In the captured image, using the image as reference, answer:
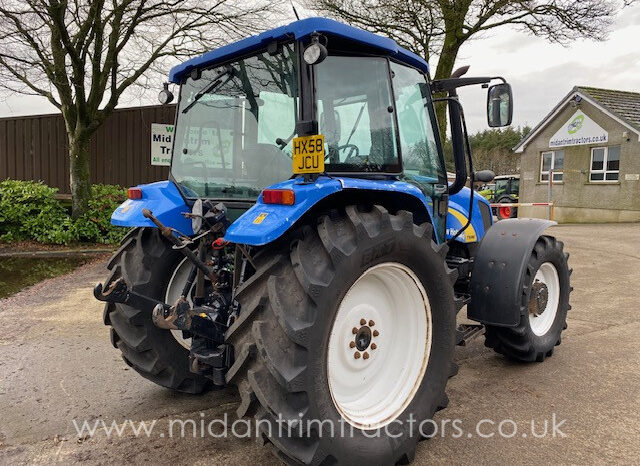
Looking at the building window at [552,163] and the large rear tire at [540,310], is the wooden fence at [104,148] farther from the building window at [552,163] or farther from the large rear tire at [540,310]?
the building window at [552,163]

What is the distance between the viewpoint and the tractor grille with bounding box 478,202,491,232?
13.6ft

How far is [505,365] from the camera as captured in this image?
12.7 feet

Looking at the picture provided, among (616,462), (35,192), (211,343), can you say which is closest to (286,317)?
(211,343)

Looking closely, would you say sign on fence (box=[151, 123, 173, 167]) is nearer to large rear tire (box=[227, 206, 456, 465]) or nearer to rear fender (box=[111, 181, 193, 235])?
rear fender (box=[111, 181, 193, 235])

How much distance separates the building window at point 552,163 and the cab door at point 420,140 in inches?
789

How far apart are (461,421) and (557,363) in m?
1.39

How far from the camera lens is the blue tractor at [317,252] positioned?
2152 millimetres

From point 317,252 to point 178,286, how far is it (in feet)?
4.63

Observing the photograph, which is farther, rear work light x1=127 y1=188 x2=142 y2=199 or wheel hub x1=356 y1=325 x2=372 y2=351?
rear work light x1=127 y1=188 x2=142 y2=199

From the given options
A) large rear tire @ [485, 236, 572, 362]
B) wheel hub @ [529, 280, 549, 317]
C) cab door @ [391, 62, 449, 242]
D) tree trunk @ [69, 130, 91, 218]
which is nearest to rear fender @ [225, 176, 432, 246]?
cab door @ [391, 62, 449, 242]

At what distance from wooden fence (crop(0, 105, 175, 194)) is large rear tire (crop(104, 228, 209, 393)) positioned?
30.3 ft

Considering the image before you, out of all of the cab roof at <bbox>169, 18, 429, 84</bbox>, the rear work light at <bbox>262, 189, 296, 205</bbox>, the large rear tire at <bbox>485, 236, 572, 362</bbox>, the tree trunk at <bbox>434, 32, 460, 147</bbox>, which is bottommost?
the large rear tire at <bbox>485, 236, 572, 362</bbox>

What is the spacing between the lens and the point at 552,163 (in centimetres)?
2189

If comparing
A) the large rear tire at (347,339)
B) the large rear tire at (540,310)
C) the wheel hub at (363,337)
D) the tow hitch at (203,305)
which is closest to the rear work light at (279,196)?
the large rear tire at (347,339)
